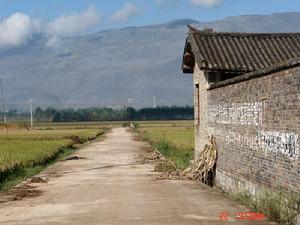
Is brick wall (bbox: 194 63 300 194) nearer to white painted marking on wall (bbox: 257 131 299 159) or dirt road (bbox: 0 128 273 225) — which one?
white painted marking on wall (bbox: 257 131 299 159)

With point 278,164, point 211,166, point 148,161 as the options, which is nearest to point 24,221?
point 278,164

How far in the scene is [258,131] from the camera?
483 inches

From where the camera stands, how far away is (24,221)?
1099 centimetres

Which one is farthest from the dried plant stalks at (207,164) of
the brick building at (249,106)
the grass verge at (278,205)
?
the grass verge at (278,205)

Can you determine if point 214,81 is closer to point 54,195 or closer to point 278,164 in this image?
point 54,195

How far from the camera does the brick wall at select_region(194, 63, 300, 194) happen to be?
9.95m

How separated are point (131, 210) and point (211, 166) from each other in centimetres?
560

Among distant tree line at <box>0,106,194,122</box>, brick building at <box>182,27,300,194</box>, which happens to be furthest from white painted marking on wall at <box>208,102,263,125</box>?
distant tree line at <box>0,106,194,122</box>

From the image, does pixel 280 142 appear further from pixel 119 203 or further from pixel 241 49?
pixel 241 49

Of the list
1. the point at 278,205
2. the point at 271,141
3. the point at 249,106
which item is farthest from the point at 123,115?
the point at 278,205

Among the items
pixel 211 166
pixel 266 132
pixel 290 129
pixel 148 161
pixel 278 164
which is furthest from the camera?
pixel 148 161

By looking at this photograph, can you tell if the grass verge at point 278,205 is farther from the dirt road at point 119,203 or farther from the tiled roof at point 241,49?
the tiled roof at point 241,49

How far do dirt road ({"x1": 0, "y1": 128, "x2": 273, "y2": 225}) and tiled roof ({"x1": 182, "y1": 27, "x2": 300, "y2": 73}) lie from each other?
365cm

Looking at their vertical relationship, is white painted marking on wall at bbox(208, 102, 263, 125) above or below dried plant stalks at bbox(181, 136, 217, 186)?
above
